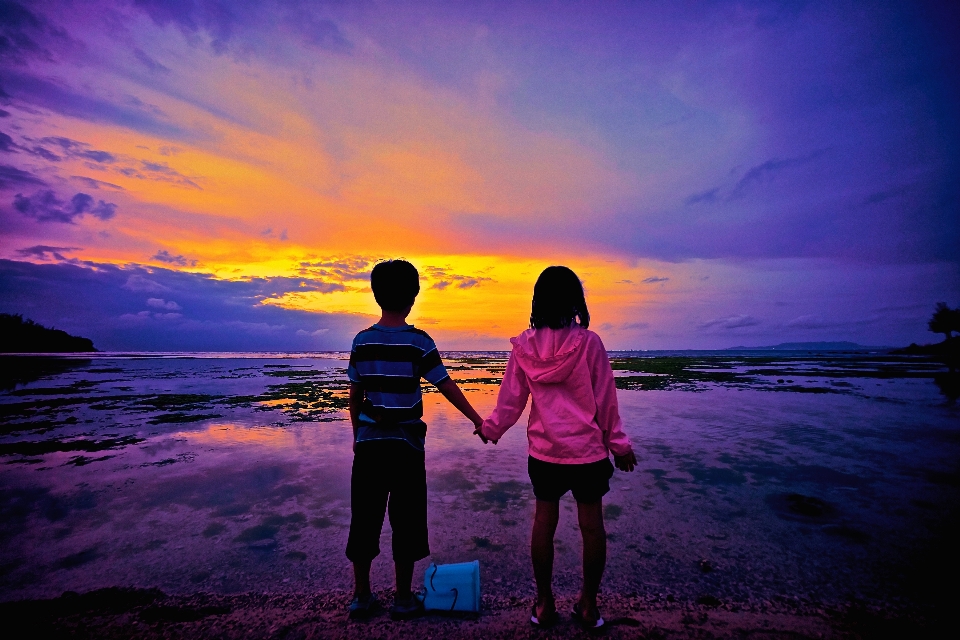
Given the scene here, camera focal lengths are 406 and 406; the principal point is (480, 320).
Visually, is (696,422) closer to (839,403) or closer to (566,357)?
(839,403)

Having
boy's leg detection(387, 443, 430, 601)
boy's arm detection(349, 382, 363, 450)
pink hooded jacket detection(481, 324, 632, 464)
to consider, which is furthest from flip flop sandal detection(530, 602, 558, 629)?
boy's arm detection(349, 382, 363, 450)

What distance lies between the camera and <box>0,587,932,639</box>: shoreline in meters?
2.98

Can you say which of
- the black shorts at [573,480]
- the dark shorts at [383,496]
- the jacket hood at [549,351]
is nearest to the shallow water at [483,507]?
the dark shorts at [383,496]

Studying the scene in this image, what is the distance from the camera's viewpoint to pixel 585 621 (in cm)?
306

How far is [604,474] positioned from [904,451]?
9040 millimetres

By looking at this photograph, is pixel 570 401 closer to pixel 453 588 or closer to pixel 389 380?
pixel 389 380

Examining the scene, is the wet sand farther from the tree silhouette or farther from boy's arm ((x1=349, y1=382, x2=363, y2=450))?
the tree silhouette

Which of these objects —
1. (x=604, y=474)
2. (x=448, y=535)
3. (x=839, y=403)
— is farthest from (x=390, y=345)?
(x=839, y=403)

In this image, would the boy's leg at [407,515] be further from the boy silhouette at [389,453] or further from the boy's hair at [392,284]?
the boy's hair at [392,284]

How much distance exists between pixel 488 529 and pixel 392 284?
10.7 feet

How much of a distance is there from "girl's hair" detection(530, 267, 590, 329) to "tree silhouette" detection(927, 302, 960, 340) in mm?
73956

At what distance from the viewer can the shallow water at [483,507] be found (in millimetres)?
3820

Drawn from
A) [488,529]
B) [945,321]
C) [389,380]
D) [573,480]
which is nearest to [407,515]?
[389,380]

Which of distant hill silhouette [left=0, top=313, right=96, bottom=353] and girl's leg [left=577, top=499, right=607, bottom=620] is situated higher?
distant hill silhouette [left=0, top=313, right=96, bottom=353]
